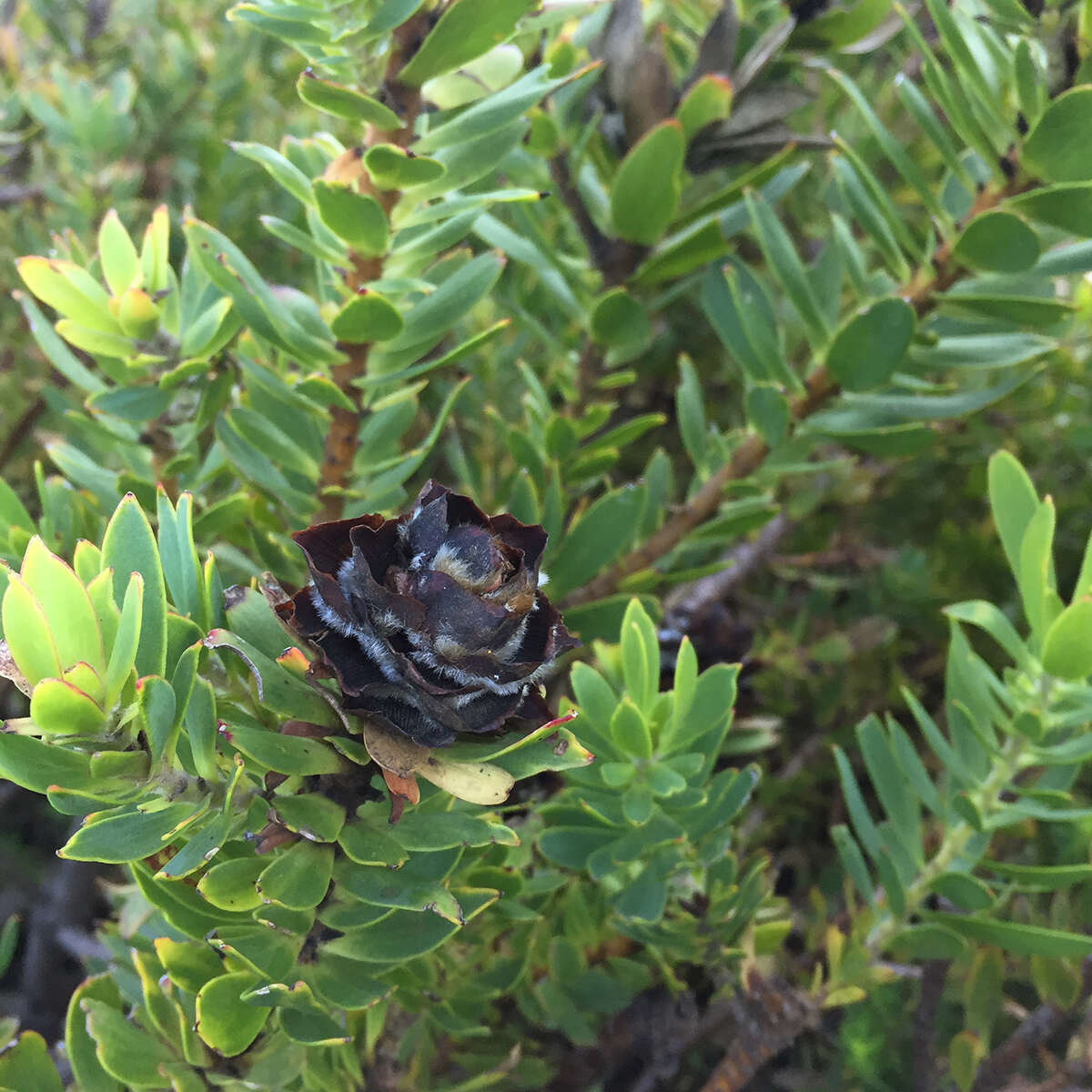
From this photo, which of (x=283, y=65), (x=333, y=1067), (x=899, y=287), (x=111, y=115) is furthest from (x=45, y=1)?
(x=333, y=1067)

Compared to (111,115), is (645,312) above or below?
below

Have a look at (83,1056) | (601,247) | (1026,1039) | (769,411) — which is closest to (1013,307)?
(769,411)

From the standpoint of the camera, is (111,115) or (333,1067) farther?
(111,115)

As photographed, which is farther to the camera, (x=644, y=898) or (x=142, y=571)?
(x=644, y=898)

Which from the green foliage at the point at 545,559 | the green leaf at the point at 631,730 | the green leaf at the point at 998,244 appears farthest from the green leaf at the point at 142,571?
the green leaf at the point at 998,244

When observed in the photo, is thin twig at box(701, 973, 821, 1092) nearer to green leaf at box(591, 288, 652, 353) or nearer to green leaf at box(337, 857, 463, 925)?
green leaf at box(337, 857, 463, 925)

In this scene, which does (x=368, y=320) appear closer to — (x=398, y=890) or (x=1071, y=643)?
(x=398, y=890)

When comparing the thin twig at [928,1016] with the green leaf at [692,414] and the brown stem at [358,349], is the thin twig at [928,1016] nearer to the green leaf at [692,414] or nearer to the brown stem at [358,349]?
the green leaf at [692,414]

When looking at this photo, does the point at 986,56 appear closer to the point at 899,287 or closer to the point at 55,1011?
the point at 899,287
